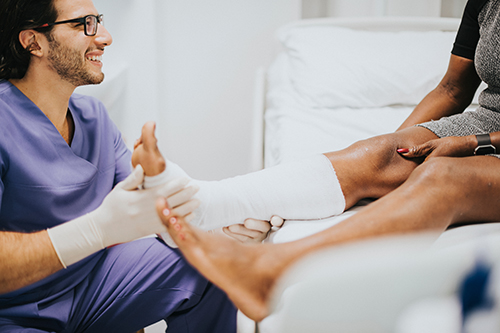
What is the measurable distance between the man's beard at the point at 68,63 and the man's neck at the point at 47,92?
2 centimetres

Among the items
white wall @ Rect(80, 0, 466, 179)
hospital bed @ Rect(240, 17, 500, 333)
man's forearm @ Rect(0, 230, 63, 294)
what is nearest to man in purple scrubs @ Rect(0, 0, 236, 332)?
man's forearm @ Rect(0, 230, 63, 294)

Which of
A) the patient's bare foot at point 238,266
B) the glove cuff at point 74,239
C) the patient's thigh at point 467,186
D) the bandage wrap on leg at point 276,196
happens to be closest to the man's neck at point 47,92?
the glove cuff at point 74,239

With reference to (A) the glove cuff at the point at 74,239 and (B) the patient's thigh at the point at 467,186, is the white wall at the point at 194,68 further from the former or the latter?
(B) the patient's thigh at the point at 467,186

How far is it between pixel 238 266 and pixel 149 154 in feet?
0.92

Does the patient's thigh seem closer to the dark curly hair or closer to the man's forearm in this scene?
the man's forearm

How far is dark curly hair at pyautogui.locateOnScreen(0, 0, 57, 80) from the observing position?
35.4 inches

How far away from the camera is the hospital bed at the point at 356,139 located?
18.6 inches

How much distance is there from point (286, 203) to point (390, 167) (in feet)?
0.83

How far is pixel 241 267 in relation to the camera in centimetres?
60

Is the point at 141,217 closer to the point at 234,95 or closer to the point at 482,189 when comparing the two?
the point at 482,189

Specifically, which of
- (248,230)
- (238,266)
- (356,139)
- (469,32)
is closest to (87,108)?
(248,230)

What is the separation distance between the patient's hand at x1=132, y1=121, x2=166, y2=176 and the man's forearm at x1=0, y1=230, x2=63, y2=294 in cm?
25

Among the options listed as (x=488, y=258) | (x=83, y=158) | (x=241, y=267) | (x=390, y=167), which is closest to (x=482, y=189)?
(x=390, y=167)

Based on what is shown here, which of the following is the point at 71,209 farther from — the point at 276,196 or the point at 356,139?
the point at 356,139
